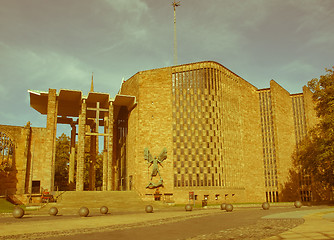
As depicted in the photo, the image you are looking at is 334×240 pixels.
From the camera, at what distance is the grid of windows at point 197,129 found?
148 ft

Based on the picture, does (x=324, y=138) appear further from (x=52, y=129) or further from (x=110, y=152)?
(x=52, y=129)

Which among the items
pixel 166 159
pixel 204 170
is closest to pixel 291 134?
pixel 204 170

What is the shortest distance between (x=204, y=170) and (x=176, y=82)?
1369 centimetres

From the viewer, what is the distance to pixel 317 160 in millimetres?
34594

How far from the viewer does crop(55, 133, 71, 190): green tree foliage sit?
58787 millimetres

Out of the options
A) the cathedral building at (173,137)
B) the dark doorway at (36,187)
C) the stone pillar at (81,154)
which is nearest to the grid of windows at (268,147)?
the cathedral building at (173,137)

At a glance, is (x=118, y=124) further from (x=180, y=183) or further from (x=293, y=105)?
(x=293, y=105)

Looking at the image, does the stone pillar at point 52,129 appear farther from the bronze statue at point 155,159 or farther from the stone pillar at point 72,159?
the bronze statue at point 155,159

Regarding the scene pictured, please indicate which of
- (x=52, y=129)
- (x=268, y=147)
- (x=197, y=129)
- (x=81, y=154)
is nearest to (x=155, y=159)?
(x=197, y=129)

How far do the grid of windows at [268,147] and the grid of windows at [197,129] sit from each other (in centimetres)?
1451

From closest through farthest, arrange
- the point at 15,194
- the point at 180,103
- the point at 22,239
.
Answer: the point at 22,239 < the point at 15,194 < the point at 180,103

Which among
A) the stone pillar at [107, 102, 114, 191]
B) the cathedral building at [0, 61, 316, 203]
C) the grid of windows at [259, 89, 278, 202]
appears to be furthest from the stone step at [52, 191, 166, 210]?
the grid of windows at [259, 89, 278, 202]

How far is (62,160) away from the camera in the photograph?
58656mm

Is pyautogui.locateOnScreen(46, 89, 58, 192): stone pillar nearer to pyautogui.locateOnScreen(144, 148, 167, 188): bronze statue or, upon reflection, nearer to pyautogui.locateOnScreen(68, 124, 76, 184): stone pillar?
pyautogui.locateOnScreen(68, 124, 76, 184): stone pillar
